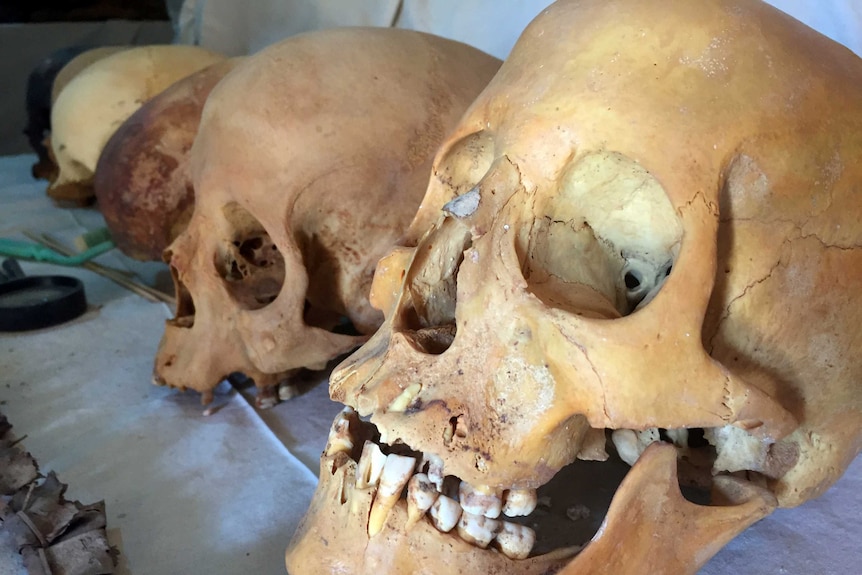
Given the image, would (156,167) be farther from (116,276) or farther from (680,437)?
(680,437)

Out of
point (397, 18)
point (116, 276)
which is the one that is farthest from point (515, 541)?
point (397, 18)

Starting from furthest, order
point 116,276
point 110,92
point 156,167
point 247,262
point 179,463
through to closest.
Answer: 1. point 110,92
2. point 116,276
3. point 156,167
4. point 247,262
5. point 179,463

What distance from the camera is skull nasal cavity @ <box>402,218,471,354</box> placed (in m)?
0.93

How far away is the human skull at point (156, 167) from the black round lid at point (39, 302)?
0.69 feet

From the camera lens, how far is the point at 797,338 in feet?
2.82

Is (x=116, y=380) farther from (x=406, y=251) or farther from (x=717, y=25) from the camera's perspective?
(x=717, y=25)

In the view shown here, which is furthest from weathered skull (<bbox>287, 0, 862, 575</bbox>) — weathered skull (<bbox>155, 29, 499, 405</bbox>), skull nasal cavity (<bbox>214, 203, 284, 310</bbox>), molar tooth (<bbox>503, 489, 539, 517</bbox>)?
skull nasal cavity (<bbox>214, 203, 284, 310</bbox>)

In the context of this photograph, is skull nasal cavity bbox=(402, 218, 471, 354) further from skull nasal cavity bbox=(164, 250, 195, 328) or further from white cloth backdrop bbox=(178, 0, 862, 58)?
white cloth backdrop bbox=(178, 0, 862, 58)

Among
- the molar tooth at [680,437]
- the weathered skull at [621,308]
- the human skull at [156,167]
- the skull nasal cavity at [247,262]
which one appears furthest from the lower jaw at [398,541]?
the human skull at [156,167]

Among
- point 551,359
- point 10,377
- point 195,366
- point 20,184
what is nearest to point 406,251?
point 551,359

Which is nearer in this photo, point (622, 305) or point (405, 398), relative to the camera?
point (405, 398)

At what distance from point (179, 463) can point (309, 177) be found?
50 centimetres

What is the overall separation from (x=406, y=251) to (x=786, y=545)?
625mm

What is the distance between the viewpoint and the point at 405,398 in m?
0.80
